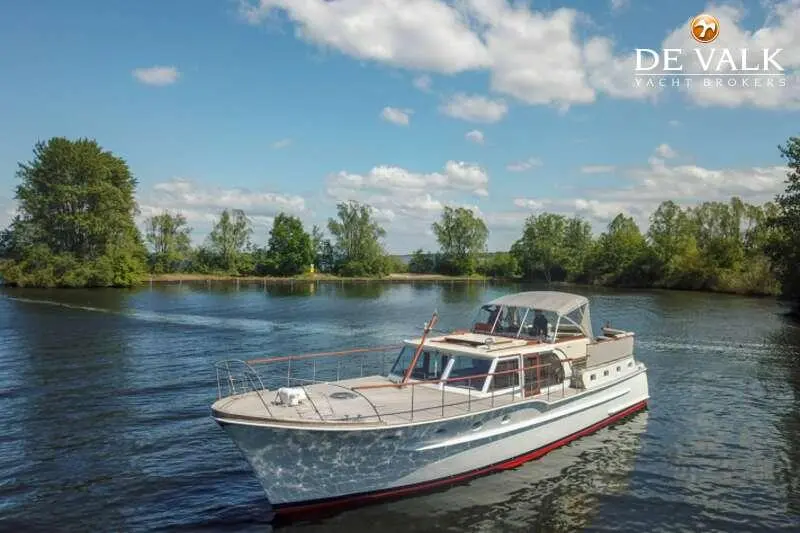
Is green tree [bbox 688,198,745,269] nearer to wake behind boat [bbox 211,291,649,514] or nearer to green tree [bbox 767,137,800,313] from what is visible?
green tree [bbox 767,137,800,313]

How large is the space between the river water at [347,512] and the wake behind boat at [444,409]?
636 millimetres

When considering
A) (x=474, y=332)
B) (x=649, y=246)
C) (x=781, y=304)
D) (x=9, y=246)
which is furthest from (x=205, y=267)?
(x=474, y=332)

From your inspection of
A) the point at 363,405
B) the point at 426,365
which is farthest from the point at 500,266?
the point at 363,405

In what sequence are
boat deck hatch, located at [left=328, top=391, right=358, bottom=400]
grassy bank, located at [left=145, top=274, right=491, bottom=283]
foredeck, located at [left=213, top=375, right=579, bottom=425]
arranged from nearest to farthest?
foredeck, located at [left=213, top=375, right=579, bottom=425]
boat deck hatch, located at [left=328, top=391, right=358, bottom=400]
grassy bank, located at [left=145, top=274, right=491, bottom=283]

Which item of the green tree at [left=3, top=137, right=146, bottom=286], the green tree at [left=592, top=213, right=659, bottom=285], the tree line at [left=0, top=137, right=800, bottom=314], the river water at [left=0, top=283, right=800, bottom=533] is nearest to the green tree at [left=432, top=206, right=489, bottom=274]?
the tree line at [left=0, top=137, right=800, bottom=314]

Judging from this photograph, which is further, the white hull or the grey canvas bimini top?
the grey canvas bimini top

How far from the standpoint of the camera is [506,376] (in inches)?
637

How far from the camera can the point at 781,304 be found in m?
65.7

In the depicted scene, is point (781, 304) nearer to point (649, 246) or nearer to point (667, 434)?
point (649, 246)

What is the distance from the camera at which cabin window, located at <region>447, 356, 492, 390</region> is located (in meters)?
15.9

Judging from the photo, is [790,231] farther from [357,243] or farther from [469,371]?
[357,243]

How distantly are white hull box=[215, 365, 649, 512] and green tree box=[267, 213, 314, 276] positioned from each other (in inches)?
4549

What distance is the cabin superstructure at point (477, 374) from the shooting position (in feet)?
44.0

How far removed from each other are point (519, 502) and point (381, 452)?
405cm
